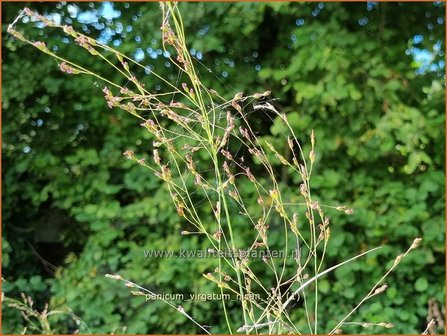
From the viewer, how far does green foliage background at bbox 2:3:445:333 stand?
182 centimetres

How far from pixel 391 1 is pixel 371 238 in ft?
2.88

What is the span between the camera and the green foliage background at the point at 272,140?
5.98 ft

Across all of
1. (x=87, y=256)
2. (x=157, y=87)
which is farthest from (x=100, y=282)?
(x=157, y=87)

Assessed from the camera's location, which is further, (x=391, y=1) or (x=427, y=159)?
(x=391, y=1)

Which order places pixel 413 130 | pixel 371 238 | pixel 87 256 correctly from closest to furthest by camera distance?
pixel 413 130 < pixel 371 238 < pixel 87 256

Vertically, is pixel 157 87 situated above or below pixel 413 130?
above

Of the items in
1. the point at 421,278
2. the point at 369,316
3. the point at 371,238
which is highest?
the point at 371,238

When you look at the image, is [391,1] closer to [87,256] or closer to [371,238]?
[371,238]

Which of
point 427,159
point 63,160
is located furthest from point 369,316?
point 63,160

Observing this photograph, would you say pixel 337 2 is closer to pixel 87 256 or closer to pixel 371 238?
pixel 371 238

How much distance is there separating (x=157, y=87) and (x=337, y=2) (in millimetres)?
721

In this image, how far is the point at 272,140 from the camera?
5.98ft

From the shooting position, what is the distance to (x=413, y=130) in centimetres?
174

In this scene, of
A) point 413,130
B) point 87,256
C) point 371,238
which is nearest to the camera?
point 413,130
